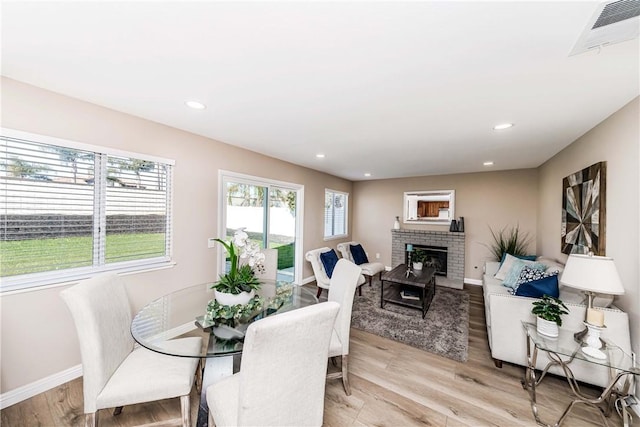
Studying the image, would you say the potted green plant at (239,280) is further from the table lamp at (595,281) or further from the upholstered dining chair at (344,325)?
Result: the table lamp at (595,281)

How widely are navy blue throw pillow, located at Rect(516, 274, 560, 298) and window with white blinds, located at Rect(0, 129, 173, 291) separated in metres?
3.58

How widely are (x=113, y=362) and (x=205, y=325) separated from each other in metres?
0.53

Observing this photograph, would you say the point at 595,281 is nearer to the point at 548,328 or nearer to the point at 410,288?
the point at 548,328

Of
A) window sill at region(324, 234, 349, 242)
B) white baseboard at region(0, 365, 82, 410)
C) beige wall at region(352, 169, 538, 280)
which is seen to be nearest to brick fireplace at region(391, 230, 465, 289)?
beige wall at region(352, 169, 538, 280)

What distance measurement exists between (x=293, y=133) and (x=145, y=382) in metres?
2.46

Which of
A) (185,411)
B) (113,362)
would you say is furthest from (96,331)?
(185,411)

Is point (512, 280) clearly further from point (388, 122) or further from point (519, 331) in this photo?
point (388, 122)

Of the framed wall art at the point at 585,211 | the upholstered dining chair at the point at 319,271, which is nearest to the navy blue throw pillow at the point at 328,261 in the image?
the upholstered dining chair at the point at 319,271

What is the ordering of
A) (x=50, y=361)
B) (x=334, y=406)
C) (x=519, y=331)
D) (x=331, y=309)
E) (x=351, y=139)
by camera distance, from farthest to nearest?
(x=351, y=139) → (x=519, y=331) → (x=50, y=361) → (x=334, y=406) → (x=331, y=309)

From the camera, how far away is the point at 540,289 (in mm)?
2201

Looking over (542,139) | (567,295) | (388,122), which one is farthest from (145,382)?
(542,139)

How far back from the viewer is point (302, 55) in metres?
1.41

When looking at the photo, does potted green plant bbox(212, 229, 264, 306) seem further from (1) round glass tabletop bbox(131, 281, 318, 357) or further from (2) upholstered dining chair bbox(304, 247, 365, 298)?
(2) upholstered dining chair bbox(304, 247, 365, 298)

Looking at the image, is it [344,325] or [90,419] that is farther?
[344,325]
